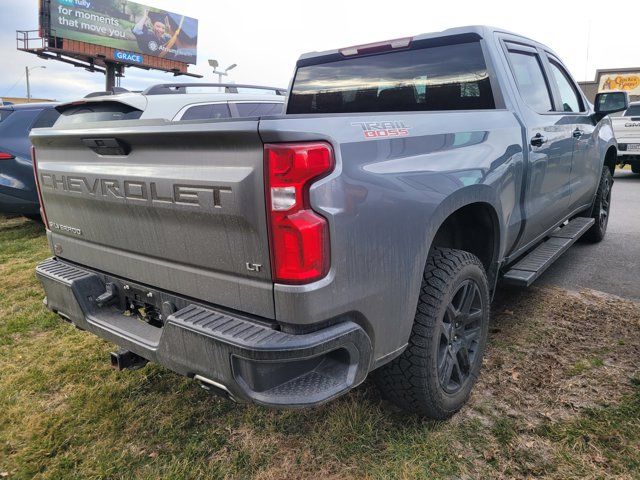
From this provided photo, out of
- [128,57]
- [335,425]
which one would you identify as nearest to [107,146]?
[335,425]

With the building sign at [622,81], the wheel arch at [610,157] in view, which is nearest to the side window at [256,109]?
the wheel arch at [610,157]

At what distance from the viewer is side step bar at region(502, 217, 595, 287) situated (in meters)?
3.30

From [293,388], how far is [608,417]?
5.58 feet

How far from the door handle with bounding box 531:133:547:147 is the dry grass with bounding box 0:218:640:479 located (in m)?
1.28

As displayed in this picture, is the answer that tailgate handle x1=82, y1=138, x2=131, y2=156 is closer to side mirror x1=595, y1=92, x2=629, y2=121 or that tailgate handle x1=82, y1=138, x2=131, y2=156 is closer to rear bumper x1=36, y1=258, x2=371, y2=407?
rear bumper x1=36, y1=258, x2=371, y2=407

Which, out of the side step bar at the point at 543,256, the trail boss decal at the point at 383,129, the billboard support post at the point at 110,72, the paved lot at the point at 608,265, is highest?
the billboard support post at the point at 110,72

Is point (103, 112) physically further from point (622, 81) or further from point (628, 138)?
point (622, 81)

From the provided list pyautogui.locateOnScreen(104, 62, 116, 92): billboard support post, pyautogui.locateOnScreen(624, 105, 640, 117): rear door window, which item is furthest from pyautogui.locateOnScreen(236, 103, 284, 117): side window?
pyautogui.locateOnScreen(104, 62, 116, 92): billboard support post

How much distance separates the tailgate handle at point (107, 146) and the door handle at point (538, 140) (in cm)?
243

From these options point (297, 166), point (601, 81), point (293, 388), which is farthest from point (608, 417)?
point (601, 81)

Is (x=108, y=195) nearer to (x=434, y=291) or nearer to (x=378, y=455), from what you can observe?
(x=434, y=291)

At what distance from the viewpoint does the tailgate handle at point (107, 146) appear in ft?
7.28

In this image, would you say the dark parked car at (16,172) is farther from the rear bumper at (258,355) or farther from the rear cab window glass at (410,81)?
the rear bumper at (258,355)

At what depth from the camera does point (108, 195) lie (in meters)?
2.36
